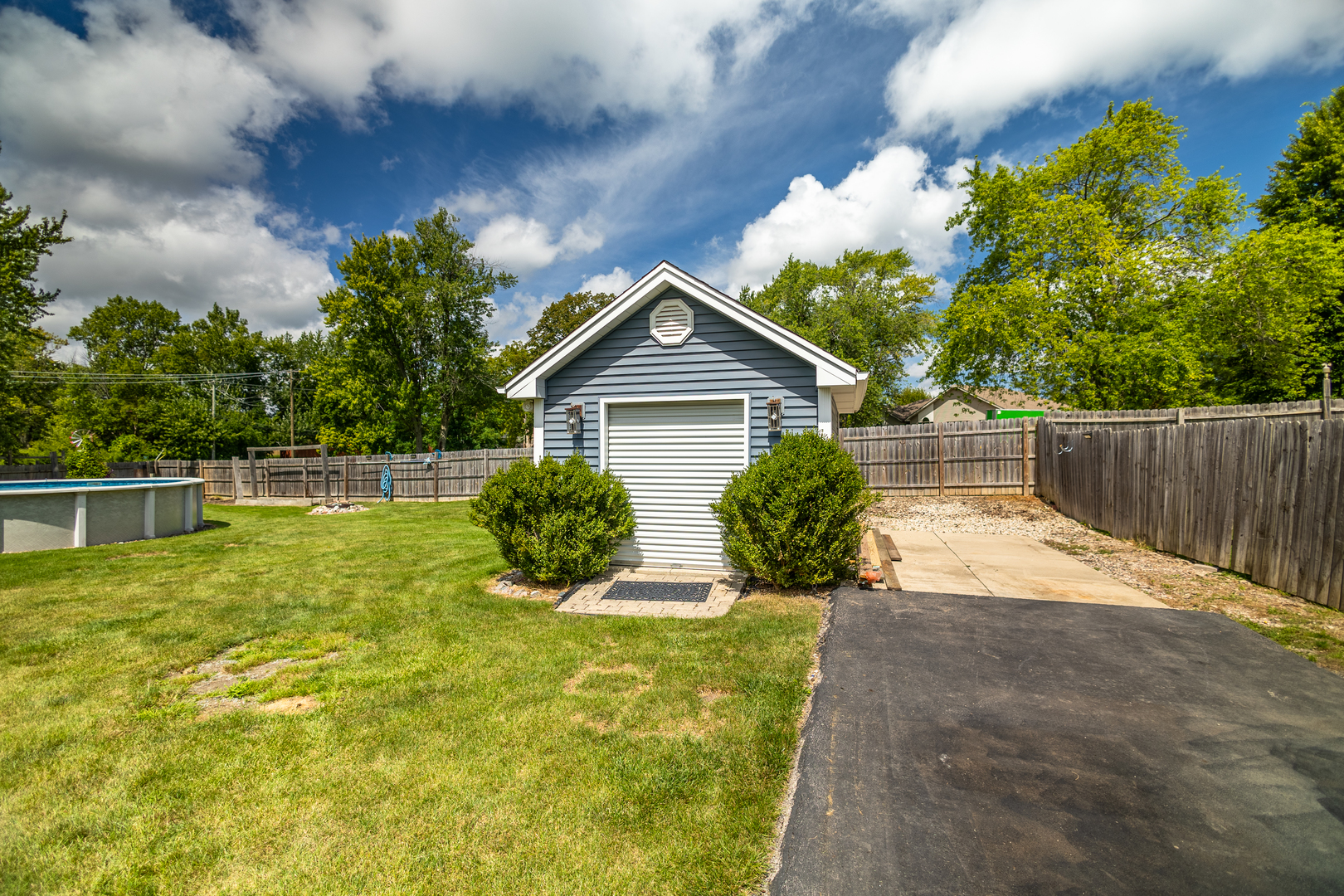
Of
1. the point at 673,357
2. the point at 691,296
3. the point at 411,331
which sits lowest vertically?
the point at 673,357

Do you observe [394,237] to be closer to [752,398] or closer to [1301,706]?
[752,398]

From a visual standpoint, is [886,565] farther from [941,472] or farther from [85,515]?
[85,515]

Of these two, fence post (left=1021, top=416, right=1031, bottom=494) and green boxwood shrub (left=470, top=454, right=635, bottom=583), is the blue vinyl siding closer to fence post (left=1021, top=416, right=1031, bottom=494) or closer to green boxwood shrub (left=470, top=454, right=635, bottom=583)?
green boxwood shrub (left=470, top=454, right=635, bottom=583)

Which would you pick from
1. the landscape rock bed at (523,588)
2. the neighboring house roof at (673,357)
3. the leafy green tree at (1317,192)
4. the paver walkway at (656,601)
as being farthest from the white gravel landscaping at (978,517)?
the leafy green tree at (1317,192)

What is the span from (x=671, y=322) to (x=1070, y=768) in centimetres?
632

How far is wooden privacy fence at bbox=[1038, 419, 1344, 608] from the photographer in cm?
530

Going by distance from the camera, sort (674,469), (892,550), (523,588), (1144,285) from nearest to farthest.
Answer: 1. (523,588)
2. (674,469)
3. (892,550)
4. (1144,285)

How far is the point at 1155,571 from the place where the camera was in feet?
23.1

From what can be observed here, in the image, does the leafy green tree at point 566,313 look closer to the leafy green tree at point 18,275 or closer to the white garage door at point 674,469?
the leafy green tree at point 18,275

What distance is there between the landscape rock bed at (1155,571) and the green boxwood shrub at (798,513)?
3447 millimetres

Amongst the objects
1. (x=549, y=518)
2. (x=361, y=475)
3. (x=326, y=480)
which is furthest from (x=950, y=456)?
(x=326, y=480)

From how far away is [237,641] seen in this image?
524 centimetres

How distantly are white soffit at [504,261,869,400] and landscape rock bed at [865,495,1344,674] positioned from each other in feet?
14.3

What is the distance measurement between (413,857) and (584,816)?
77 cm
